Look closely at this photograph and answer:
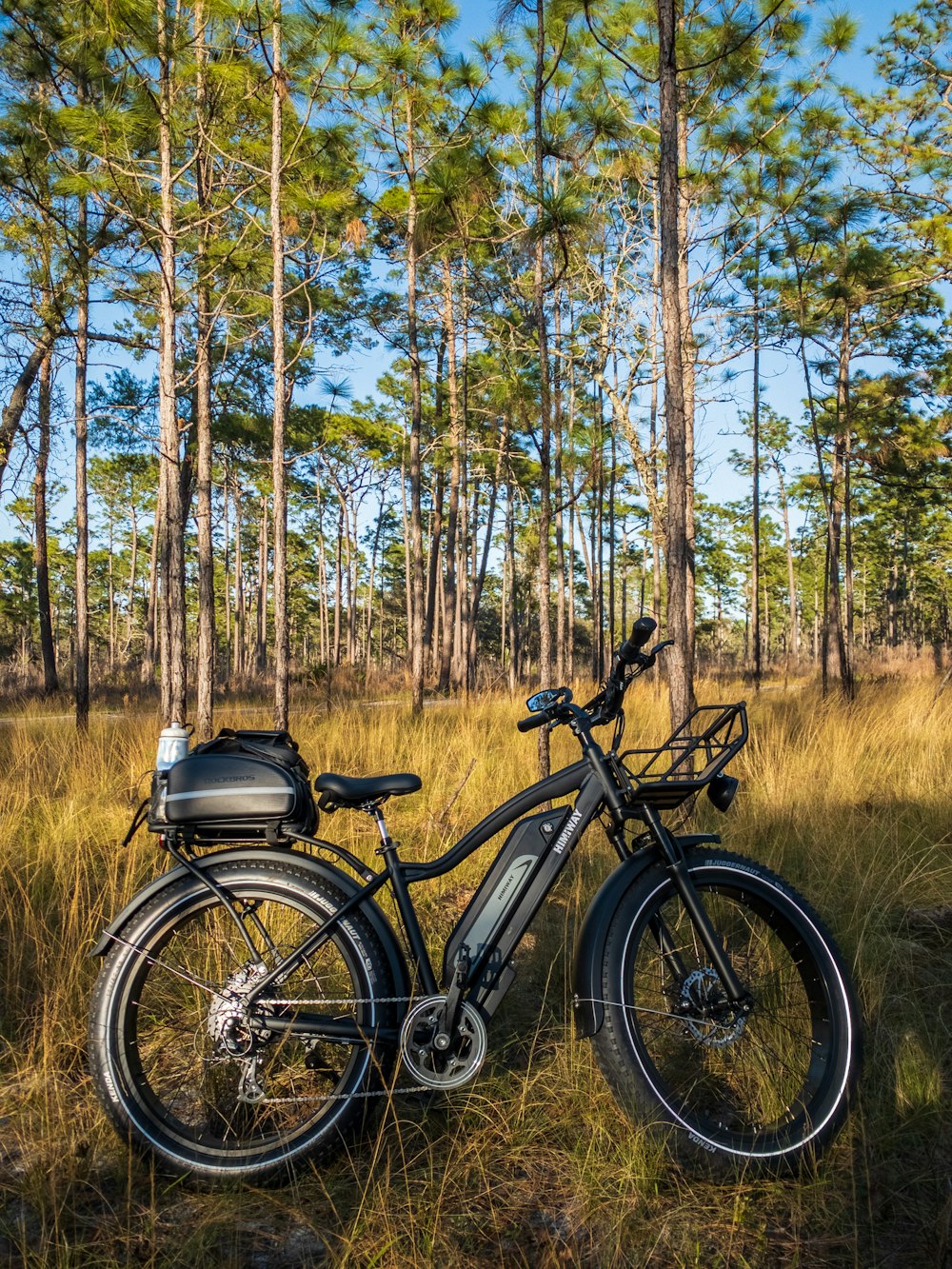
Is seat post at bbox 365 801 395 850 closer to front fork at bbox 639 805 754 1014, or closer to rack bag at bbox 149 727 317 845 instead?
rack bag at bbox 149 727 317 845

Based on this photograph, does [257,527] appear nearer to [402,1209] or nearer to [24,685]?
[24,685]

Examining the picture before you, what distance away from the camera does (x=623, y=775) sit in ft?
6.78

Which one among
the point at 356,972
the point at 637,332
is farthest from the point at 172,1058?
the point at 637,332

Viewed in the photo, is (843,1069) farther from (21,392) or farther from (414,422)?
(414,422)

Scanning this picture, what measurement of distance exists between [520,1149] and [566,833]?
2.72 ft

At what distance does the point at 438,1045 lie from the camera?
1843 millimetres

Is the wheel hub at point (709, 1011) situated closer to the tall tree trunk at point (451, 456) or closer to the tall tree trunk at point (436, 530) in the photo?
the tall tree trunk at point (451, 456)

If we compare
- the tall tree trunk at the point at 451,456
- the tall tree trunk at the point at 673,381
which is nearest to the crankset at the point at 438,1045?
the tall tree trunk at the point at 673,381

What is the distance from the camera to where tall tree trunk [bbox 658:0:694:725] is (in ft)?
14.6

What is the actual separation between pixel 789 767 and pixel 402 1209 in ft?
15.0

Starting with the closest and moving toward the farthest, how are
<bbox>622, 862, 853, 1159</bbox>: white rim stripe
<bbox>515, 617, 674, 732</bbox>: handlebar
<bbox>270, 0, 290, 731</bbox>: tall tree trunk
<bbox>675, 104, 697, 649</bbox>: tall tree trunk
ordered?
<bbox>622, 862, 853, 1159</bbox>: white rim stripe
<bbox>515, 617, 674, 732</bbox>: handlebar
<bbox>270, 0, 290, 731</bbox>: tall tree trunk
<bbox>675, 104, 697, 649</bbox>: tall tree trunk

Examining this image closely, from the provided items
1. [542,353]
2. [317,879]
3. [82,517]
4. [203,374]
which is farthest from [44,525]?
[317,879]

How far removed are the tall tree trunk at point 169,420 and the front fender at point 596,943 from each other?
17.9 feet

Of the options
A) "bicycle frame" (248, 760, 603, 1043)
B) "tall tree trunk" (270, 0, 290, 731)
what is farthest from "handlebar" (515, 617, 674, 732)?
"tall tree trunk" (270, 0, 290, 731)
